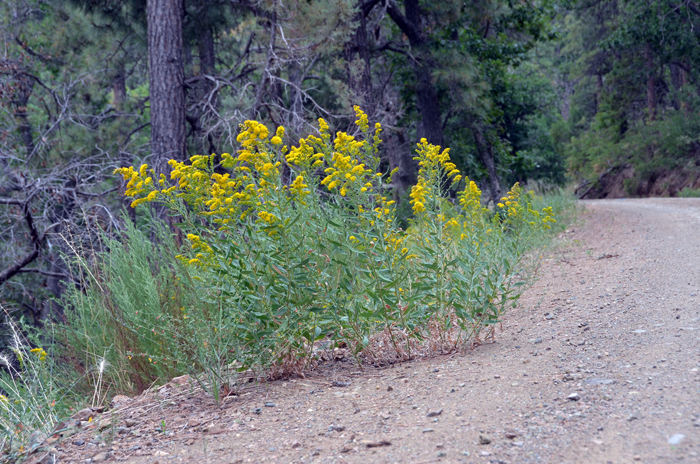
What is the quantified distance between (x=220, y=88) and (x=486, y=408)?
8.11 meters

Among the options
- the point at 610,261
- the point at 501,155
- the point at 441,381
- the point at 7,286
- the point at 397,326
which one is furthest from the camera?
the point at 501,155

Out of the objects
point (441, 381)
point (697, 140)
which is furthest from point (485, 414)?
point (697, 140)

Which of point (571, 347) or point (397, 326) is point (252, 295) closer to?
point (397, 326)

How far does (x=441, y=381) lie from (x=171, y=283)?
2.44 meters

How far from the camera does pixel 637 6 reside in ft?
63.0

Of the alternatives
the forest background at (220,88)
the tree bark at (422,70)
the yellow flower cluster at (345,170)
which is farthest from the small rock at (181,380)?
the tree bark at (422,70)

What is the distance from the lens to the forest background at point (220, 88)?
7836 mm

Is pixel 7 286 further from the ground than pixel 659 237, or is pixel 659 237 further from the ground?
pixel 659 237

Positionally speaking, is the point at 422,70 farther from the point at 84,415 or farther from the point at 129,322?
the point at 84,415

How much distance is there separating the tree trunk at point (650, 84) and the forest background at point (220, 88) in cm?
86

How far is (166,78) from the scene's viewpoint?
7859 millimetres

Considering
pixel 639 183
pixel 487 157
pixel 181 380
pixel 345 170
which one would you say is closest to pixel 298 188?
pixel 345 170

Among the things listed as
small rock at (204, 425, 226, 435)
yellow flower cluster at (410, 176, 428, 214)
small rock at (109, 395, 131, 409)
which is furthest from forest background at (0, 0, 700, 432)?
small rock at (204, 425, 226, 435)

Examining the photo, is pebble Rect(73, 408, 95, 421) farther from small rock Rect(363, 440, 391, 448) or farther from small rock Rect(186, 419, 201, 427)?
small rock Rect(363, 440, 391, 448)
